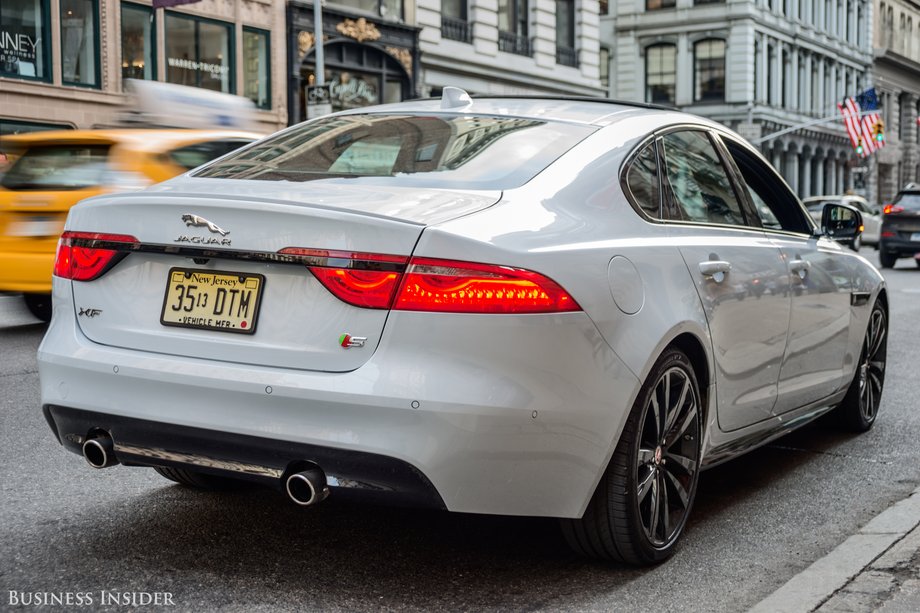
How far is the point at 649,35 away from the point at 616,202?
60098 millimetres

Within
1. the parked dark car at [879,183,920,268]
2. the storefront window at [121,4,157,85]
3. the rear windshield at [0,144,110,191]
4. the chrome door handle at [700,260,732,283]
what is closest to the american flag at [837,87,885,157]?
the parked dark car at [879,183,920,268]

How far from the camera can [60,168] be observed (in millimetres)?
10492

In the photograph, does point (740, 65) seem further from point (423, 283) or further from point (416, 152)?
point (423, 283)

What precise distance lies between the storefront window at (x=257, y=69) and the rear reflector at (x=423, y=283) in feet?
87.0

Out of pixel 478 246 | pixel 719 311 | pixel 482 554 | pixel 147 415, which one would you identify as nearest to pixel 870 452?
pixel 719 311

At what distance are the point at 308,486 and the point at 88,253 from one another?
1.09m

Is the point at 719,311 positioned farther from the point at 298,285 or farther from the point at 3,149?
the point at 3,149

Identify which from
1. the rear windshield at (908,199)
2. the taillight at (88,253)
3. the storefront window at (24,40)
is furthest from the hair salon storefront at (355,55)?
the taillight at (88,253)

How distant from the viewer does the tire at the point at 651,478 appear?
3.81 meters

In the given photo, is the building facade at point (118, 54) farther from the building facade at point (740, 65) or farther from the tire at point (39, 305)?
the building facade at point (740, 65)

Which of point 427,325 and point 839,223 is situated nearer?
point 427,325

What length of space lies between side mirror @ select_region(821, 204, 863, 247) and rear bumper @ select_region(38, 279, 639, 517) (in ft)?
8.95

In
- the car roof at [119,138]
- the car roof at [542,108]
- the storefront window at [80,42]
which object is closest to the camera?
the car roof at [542,108]

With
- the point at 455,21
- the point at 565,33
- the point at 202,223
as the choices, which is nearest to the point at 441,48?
the point at 455,21
